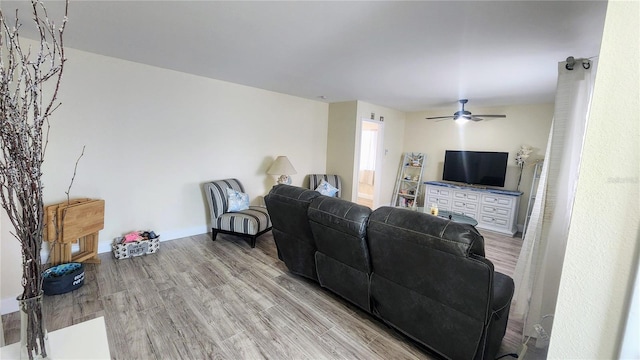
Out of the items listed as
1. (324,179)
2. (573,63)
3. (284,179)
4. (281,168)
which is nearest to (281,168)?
(281,168)

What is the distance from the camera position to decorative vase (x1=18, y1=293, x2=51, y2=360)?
90 cm

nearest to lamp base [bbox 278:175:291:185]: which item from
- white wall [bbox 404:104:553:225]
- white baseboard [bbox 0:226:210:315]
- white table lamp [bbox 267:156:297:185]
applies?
white table lamp [bbox 267:156:297:185]

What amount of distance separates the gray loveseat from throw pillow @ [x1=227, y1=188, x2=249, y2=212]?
1.62 m

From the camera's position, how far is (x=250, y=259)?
3.16m

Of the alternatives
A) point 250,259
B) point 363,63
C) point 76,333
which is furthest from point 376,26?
point 250,259

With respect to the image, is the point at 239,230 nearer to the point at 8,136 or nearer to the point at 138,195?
the point at 138,195

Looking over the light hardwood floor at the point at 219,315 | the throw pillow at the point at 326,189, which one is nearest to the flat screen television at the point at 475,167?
the throw pillow at the point at 326,189

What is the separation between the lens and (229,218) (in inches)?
138

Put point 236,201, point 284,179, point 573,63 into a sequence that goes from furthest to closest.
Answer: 1. point 284,179
2. point 236,201
3. point 573,63

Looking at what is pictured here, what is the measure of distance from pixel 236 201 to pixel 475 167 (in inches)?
180

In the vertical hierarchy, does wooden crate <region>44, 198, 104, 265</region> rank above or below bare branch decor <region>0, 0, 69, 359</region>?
below

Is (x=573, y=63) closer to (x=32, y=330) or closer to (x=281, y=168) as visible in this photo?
(x=32, y=330)

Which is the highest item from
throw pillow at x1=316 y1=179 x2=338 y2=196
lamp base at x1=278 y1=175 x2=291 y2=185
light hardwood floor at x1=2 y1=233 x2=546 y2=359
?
lamp base at x1=278 y1=175 x2=291 y2=185

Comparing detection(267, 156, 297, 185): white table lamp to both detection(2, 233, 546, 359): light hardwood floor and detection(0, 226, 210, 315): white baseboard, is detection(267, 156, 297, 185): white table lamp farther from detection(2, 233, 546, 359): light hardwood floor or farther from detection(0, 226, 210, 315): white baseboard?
detection(2, 233, 546, 359): light hardwood floor
